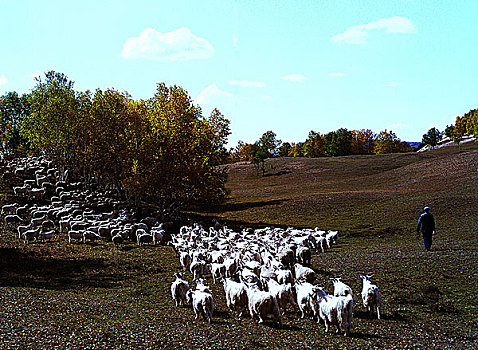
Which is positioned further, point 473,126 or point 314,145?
point 314,145

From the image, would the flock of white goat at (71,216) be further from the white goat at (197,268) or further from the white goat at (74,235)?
the white goat at (197,268)

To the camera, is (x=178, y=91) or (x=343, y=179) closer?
(x=178, y=91)

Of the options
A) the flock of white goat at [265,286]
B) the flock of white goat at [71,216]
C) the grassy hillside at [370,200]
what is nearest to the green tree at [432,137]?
the grassy hillside at [370,200]

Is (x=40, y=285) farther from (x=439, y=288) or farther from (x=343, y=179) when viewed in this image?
(x=343, y=179)

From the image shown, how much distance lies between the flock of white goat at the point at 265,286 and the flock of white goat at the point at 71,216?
406 inches

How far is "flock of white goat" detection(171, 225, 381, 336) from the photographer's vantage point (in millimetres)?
16469

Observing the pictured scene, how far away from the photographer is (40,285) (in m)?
25.0

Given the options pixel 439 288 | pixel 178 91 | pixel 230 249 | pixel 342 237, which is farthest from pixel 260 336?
pixel 178 91

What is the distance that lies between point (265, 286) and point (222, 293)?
244cm

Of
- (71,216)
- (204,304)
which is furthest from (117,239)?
(204,304)

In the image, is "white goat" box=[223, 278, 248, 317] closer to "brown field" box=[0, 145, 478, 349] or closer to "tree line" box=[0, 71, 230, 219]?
"brown field" box=[0, 145, 478, 349]

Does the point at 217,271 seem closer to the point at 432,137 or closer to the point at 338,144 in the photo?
the point at 338,144

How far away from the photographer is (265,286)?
21.8 meters

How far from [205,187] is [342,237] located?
67.4 ft
